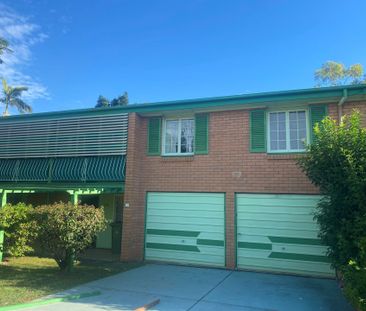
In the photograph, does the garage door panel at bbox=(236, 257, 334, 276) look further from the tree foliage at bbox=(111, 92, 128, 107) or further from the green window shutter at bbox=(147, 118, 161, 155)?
the tree foliage at bbox=(111, 92, 128, 107)

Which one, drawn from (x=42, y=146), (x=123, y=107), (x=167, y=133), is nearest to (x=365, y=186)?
(x=167, y=133)

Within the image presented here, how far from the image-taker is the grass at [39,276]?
768 centimetres

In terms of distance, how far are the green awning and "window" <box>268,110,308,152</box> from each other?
5115mm

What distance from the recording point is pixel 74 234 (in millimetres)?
9422

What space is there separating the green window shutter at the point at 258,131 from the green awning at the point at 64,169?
4.47 m

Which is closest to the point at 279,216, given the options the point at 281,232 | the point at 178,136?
the point at 281,232

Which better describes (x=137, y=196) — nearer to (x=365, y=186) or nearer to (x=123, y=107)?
(x=123, y=107)

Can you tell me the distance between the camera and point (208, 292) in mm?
8211

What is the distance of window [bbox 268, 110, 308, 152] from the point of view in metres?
11.1

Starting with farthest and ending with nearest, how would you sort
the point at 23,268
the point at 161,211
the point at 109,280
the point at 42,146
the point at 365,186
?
the point at 42,146 → the point at 161,211 → the point at 23,268 → the point at 109,280 → the point at 365,186

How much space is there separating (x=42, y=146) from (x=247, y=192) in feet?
26.5

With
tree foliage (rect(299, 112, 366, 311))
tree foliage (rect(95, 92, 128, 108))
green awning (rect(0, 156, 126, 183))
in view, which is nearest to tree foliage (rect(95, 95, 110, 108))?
tree foliage (rect(95, 92, 128, 108))

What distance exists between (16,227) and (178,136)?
5860 millimetres

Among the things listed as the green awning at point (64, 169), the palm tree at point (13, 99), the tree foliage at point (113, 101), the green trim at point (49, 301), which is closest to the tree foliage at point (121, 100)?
the tree foliage at point (113, 101)
